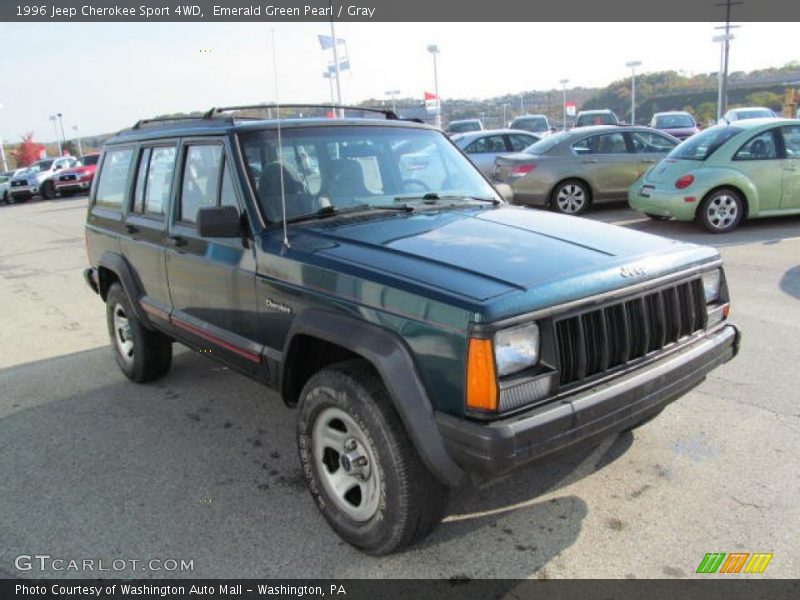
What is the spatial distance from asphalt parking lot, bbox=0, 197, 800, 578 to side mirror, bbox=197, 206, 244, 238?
53.5 inches

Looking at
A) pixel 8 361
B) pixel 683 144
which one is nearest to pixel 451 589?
pixel 8 361

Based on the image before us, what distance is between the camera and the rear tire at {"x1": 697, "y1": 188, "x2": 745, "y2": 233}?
9.23m

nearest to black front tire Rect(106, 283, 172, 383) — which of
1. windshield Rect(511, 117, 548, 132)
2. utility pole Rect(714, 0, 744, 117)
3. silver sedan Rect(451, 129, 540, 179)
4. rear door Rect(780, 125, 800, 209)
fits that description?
rear door Rect(780, 125, 800, 209)

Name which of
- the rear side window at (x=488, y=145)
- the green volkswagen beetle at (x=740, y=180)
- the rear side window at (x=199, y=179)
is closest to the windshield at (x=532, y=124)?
the rear side window at (x=488, y=145)

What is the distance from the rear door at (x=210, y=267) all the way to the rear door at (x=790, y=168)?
879 centimetres

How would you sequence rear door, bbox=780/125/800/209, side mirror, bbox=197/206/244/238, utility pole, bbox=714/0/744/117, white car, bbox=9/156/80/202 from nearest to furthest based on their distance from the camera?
side mirror, bbox=197/206/244/238, rear door, bbox=780/125/800/209, white car, bbox=9/156/80/202, utility pole, bbox=714/0/744/117

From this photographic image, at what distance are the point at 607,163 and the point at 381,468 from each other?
10438 mm

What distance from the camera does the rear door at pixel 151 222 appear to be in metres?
4.19

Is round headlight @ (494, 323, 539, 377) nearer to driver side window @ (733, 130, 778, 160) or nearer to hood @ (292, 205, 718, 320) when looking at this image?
hood @ (292, 205, 718, 320)

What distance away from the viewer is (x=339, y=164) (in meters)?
3.63

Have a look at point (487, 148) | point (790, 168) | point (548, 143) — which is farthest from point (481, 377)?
point (487, 148)

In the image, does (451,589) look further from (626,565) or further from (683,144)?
(683,144)

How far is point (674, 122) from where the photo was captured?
21.8 meters

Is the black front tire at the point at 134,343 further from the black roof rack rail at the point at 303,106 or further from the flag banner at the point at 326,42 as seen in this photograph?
the flag banner at the point at 326,42
